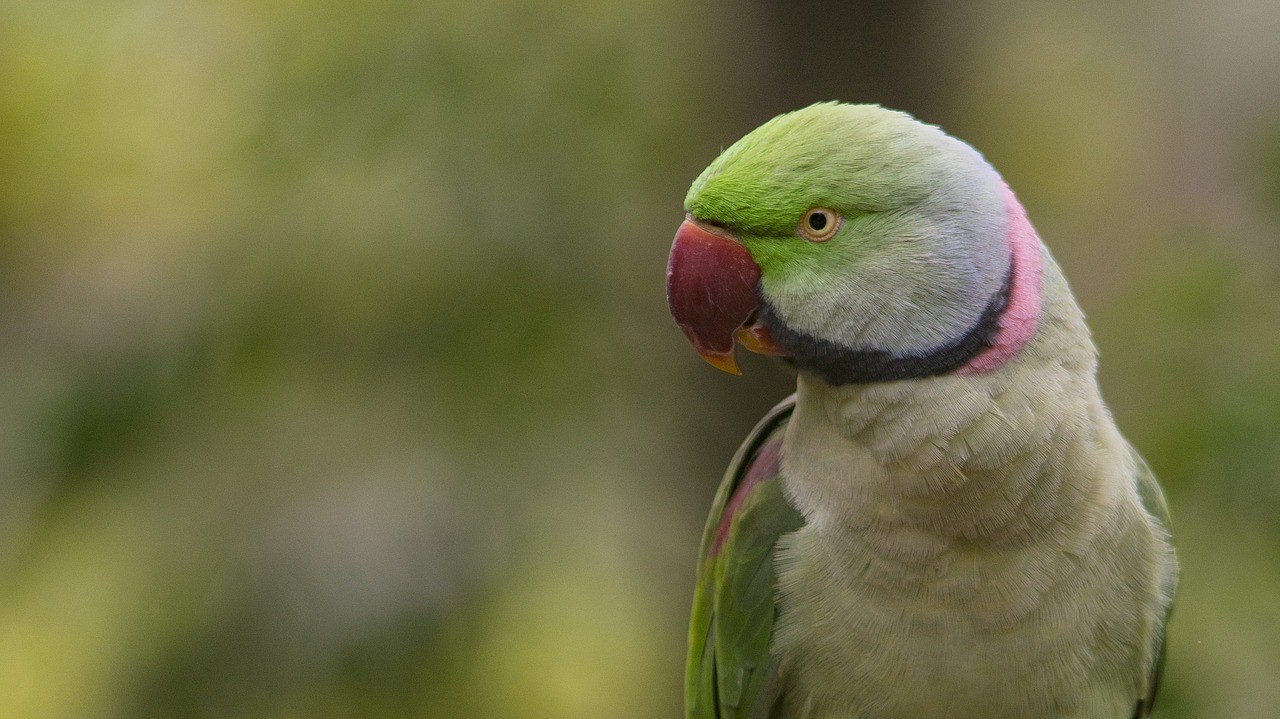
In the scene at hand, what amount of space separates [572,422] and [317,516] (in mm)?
859

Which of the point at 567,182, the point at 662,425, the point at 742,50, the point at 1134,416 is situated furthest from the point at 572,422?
the point at 1134,416

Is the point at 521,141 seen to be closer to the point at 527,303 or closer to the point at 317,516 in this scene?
the point at 527,303

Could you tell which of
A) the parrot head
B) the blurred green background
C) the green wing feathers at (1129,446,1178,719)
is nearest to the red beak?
the parrot head

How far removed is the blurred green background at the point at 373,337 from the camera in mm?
3141

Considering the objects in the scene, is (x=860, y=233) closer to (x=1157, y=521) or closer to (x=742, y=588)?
(x=742, y=588)

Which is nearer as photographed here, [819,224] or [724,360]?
[819,224]

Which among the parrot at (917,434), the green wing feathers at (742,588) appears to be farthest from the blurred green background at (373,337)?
the parrot at (917,434)

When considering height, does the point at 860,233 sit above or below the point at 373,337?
above

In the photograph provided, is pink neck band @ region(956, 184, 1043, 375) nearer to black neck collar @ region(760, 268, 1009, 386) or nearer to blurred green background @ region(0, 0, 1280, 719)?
black neck collar @ region(760, 268, 1009, 386)

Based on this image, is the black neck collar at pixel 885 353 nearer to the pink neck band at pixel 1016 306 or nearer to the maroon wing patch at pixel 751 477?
the pink neck band at pixel 1016 306

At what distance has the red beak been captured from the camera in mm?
1351

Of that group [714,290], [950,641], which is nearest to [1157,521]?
[950,641]

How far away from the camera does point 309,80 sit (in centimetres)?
319

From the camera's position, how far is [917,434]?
1373 mm
